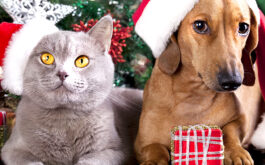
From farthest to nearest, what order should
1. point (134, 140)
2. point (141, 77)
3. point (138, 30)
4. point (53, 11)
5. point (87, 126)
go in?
point (141, 77) < point (53, 11) < point (134, 140) < point (138, 30) < point (87, 126)

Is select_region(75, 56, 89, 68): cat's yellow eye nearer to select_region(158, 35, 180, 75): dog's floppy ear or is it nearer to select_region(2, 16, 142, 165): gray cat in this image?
select_region(2, 16, 142, 165): gray cat

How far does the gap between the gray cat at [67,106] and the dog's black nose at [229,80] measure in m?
0.41

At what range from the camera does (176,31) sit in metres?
1.16

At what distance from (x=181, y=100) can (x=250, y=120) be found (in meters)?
0.35

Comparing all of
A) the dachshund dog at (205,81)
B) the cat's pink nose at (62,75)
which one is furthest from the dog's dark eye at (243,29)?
the cat's pink nose at (62,75)

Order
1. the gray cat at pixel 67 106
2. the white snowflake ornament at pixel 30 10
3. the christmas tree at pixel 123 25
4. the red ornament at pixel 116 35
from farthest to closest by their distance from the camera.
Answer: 1. the christmas tree at pixel 123 25
2. the red ornament at pixel 116 35
3. the white snowflake ornament at pixel 30 10
4. the gray cat at pixel 67 106

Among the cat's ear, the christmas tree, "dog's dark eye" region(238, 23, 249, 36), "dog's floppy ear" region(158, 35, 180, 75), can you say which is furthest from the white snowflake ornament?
"dog's dark eye" region(238, 23, 249, 36)

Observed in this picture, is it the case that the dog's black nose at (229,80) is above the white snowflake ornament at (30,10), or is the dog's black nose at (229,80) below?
below

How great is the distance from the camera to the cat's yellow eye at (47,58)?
3.56 ft

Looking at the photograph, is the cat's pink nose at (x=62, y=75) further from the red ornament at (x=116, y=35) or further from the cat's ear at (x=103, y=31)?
the red ornament at (x=116, y=35)

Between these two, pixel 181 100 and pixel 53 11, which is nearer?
pixel 181 100

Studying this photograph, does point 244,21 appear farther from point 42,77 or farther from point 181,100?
point 42,77

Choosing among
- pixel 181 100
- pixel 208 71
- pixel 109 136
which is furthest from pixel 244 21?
pixel 109 136

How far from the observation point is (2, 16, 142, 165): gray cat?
3.48ft
